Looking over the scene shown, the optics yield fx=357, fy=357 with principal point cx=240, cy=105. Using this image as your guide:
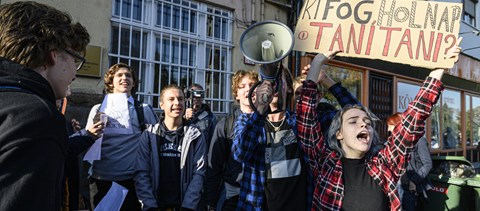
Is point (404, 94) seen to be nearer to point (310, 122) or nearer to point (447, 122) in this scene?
point (447, 122)

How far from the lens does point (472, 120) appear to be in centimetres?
1401

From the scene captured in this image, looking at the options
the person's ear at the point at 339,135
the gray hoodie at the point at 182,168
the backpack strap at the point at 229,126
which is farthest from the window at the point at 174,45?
the person's ear at the point at 339,135

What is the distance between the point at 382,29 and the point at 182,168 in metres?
1.92

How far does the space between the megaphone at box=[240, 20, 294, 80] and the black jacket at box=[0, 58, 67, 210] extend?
1.21 m

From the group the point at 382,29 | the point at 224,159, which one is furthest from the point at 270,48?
the point at 224,159

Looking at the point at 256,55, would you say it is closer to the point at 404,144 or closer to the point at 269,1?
the point at 404,144

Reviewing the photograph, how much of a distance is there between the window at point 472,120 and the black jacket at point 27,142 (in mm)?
15306

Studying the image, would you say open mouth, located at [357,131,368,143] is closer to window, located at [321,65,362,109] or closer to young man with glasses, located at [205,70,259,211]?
young man with glasses, located at [205,70,259,211]

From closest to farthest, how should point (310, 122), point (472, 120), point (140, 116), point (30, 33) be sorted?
point (30, 33)
point (310, 122)
point (140, 116)
point (472, 120)

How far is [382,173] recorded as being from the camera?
213 cm

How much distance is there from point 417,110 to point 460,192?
315cm

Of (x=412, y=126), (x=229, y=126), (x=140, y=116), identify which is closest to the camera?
(x=412, y=126)

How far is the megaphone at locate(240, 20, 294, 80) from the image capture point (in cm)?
202

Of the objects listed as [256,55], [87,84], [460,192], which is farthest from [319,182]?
[87,84]
